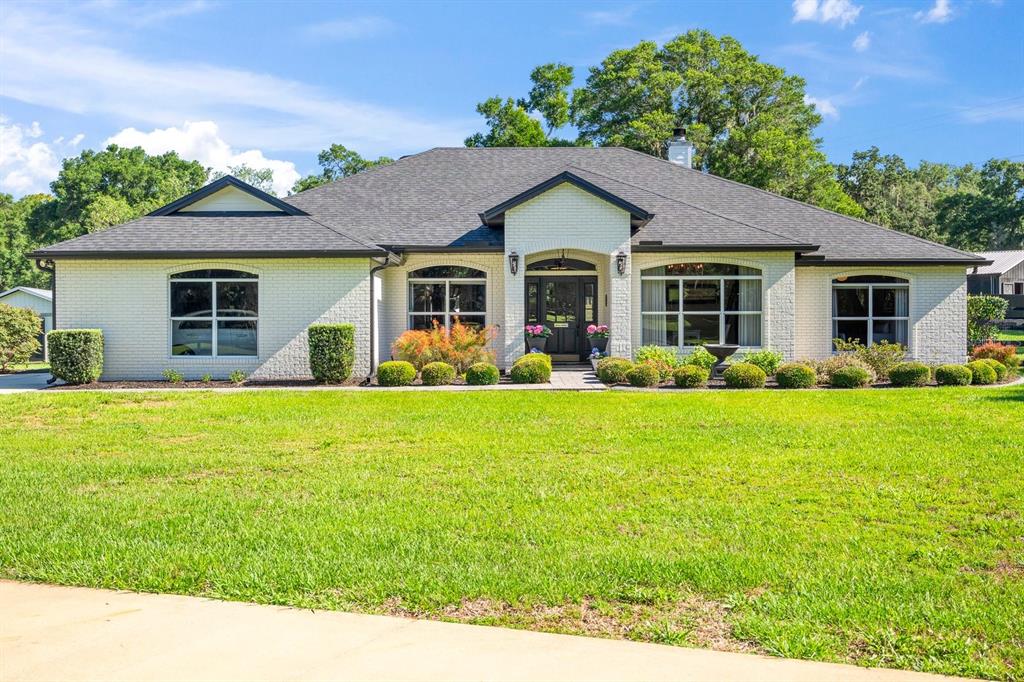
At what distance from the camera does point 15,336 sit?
75.6 ft

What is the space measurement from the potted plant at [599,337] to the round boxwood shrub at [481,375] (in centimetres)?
378

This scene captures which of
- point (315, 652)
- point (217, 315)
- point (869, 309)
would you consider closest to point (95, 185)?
point (217, 315)

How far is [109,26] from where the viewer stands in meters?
17.0

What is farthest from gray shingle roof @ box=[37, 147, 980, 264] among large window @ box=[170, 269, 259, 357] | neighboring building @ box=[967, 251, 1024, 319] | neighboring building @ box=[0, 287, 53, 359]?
neighboring building @ box=[967, 251, 1024, 319]

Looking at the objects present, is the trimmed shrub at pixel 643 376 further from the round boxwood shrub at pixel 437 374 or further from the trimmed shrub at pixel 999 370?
the trimmed shrub at pixel 999 370

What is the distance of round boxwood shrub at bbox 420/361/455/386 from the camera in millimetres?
17203

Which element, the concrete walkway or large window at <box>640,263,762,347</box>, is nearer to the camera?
the concrete walkway

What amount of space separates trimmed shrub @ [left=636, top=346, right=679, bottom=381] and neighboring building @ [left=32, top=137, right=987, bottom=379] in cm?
76

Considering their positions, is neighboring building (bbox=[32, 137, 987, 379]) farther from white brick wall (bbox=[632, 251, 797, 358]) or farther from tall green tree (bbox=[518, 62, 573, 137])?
tall green tree (bbox=[518, 62, 573, 137])

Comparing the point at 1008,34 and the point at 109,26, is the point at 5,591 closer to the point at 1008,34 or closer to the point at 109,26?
the point at 109,26

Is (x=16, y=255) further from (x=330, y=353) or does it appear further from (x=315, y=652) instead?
(x=315, y=652)

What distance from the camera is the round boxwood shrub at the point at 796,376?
16.8 m

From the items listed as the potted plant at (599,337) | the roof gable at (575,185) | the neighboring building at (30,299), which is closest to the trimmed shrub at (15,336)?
the neighboring building at (30,299)

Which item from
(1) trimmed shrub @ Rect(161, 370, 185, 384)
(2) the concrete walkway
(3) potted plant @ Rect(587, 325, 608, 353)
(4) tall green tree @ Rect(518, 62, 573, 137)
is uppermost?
(4) tall green tree @ Rect(518, 62, 573, 137)
